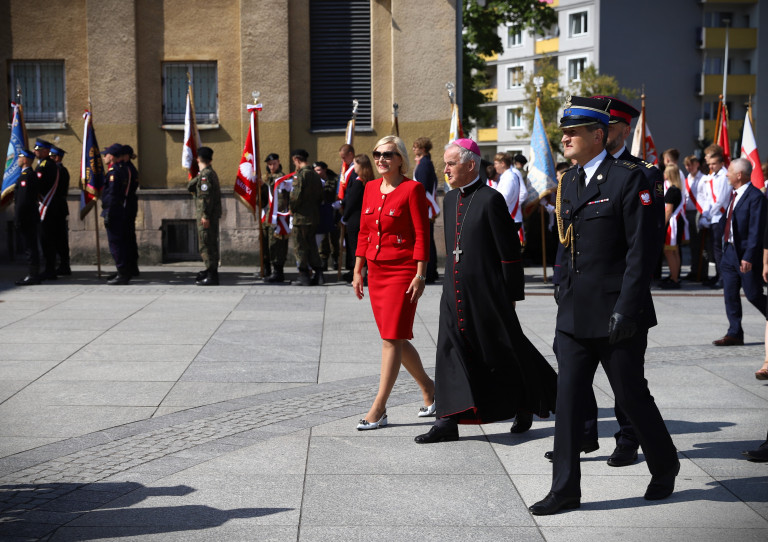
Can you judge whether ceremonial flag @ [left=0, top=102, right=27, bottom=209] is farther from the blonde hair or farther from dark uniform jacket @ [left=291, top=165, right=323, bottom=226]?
the blonde hair

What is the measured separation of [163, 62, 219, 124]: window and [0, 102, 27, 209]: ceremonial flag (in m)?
3.00

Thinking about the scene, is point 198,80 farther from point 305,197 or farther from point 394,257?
point 394,257

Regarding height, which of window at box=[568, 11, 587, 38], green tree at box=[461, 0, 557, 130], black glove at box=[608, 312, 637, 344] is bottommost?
black glove at box=[608, 312, 637, 344]

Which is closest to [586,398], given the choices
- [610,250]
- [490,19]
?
[610,250]

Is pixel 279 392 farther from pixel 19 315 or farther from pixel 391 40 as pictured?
pixel 391 40

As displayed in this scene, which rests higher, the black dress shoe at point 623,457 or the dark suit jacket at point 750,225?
the dark suit jacket at point 750,225

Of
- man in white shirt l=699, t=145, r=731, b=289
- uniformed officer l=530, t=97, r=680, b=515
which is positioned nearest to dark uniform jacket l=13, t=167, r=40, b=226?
man in white shirt l=699, t=145, r=731, b=289

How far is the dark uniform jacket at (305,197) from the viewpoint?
15211 mm

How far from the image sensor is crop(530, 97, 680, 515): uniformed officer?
16.3 feet

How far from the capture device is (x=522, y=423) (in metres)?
6.65

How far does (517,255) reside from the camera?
6312 mm

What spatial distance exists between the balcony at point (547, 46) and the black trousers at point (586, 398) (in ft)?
217

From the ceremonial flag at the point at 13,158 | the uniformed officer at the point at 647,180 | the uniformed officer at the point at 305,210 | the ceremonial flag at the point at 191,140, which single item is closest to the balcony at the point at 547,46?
the ceremonial flag at the point at 191,140

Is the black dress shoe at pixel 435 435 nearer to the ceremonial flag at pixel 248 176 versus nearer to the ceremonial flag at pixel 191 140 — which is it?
the ceremonial flag at pixel 248 176
